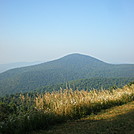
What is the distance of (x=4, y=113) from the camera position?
6.59 m

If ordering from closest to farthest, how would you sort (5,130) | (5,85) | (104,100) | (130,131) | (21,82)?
(130,131)
(5,130)
(104,100)
(5,85)
(21,82)

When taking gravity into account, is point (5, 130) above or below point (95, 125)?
above

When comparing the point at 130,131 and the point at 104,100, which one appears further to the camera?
the point at 104,100

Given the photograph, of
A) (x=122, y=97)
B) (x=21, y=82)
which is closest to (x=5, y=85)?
(x=21, y=82)

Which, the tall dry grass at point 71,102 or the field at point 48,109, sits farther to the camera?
the tall dry grass at point 71,102

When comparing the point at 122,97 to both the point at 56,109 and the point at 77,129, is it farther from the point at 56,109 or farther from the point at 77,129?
the point at 77,129

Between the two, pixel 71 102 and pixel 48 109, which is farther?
pixel 71 102

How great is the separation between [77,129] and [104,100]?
4.18 meters

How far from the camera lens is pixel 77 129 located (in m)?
5.44

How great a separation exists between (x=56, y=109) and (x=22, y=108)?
1350mm

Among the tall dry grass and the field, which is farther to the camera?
the tall dry grass

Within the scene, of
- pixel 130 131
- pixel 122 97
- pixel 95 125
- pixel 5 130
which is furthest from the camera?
pixel 122 97

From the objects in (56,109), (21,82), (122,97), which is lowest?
(21,82)

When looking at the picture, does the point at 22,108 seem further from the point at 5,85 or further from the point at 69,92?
the point at 5,85
